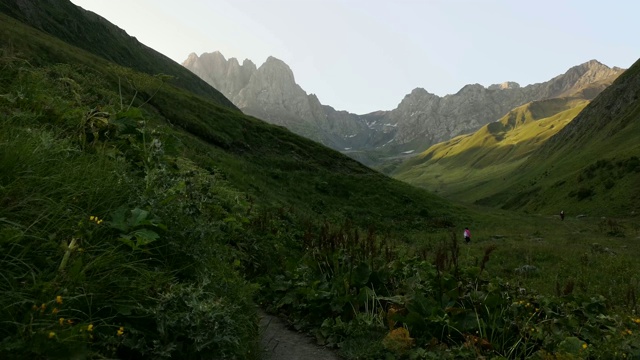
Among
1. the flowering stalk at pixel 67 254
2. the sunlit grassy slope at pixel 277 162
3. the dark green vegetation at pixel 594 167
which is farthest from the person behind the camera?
the dark green vegetation at pixel 594 167

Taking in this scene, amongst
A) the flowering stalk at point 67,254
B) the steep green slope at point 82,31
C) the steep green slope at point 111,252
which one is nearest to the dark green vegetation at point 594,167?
the steep green slope at point 111,252

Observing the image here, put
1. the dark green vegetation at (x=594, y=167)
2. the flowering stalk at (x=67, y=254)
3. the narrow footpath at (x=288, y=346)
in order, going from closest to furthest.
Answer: the flowering stalk at (x=67, y=254) → the narrow footpath at (x=288, y=346) → the dark green vegetation at (x=594, y=167)

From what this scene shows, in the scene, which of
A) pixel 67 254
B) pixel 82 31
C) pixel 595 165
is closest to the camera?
pixel 67 254

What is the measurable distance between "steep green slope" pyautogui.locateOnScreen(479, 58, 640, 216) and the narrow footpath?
5768cm

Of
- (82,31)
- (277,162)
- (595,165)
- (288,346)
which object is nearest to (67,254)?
(288,346)

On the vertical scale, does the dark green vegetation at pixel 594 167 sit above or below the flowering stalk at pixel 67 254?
above

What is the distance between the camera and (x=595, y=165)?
67.5m

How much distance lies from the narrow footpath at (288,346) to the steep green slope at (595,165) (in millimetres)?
57678

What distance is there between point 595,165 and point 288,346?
249ft

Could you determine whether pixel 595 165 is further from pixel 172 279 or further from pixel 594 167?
pixel 172 279

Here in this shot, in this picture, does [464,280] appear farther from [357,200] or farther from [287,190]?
[357,200]

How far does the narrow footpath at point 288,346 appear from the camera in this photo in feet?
23.0

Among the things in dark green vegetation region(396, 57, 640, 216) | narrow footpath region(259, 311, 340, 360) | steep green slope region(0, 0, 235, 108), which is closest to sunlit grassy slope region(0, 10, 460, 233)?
steep green slope region(0, 0, 235, 108)

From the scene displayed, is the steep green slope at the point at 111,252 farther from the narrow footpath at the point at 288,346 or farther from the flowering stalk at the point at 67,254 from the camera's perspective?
the narrow footpath at the point at 288,346
